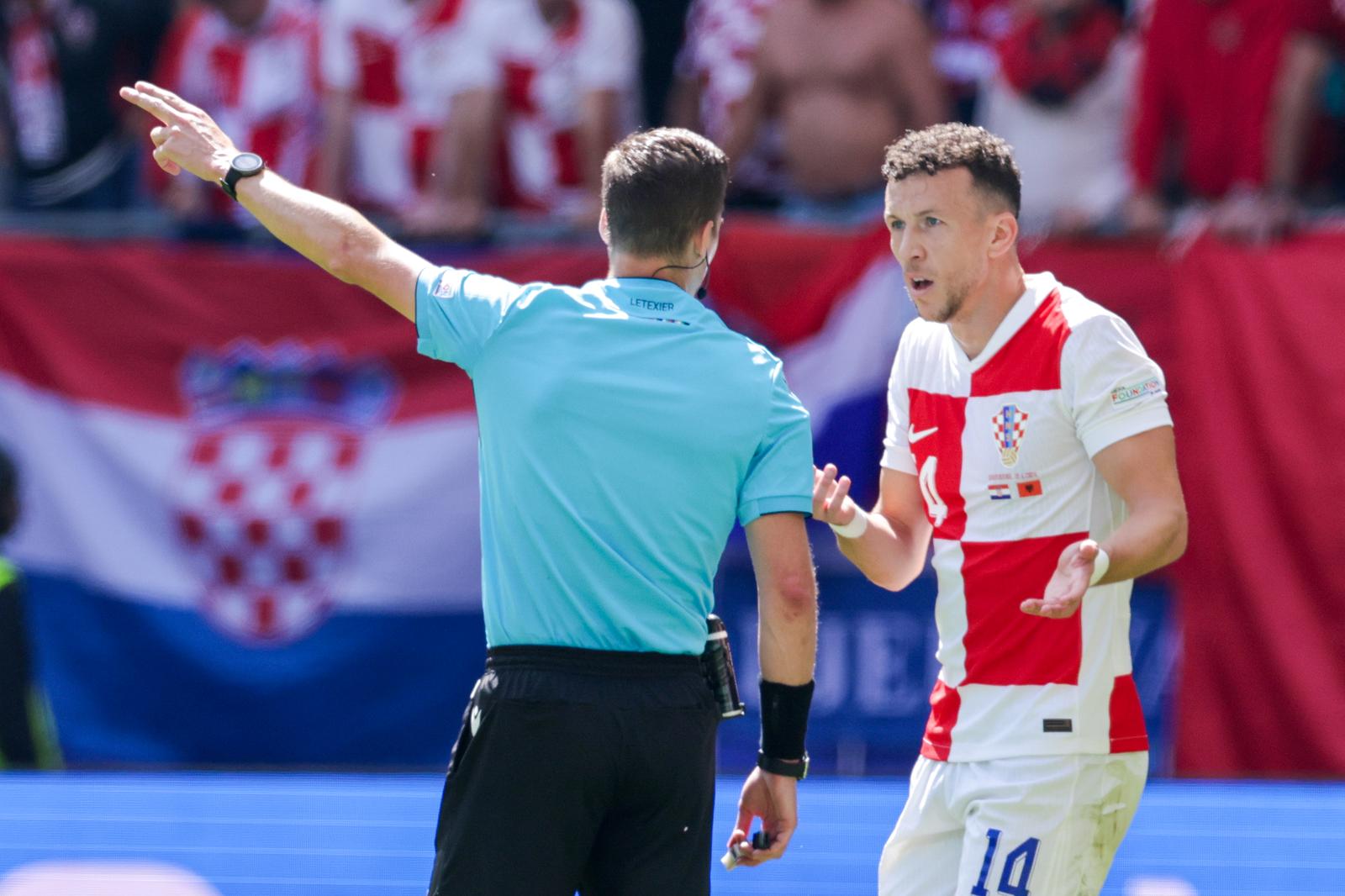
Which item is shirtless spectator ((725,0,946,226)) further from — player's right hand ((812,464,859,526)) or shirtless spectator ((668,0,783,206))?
player's right hand ((812,464,859,526))

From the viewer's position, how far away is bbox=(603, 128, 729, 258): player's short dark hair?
3.12 metres

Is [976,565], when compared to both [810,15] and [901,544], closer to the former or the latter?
[901,544]

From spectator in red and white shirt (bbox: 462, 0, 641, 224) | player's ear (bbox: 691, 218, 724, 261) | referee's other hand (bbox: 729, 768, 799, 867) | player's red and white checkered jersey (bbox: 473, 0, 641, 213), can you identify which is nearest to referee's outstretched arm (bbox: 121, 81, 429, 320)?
player's ear (bbox: 691, 218, 724, 261)

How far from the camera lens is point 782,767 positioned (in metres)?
3.21

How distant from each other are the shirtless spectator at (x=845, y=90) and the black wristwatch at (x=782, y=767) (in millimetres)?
4074

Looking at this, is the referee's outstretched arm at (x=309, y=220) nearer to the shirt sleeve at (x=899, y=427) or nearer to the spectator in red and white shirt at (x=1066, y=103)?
the shirt sleeve at (x=899, y=427)

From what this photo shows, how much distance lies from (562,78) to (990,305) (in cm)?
415

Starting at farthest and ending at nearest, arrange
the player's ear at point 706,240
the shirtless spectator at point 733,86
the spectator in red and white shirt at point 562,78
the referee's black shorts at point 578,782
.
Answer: the shirtless spectator at point 733,86 → the spectator in red and white shirt at point 562,78 → the player's ear at point 706,240 → the referee's black shorts at point 578,782

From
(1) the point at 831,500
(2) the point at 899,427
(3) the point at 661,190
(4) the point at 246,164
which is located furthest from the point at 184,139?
(2) the point at 899,427

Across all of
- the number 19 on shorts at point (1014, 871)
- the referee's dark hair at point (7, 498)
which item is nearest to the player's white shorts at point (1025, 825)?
the number 19 on shorts at point (1014, 871)

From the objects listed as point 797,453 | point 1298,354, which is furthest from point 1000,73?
point 797,453

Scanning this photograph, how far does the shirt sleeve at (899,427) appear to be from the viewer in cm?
370

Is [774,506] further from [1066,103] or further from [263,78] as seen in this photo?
[263,78]

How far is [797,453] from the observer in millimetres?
3154
